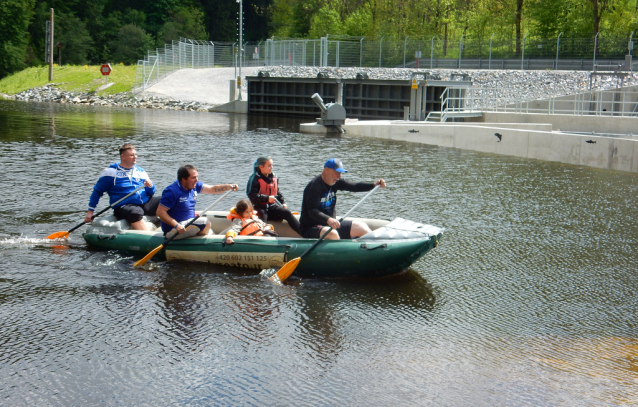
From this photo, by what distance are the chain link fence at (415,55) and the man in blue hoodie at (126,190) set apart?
29.1 m

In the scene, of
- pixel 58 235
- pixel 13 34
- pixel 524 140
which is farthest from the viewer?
pixel 13 34

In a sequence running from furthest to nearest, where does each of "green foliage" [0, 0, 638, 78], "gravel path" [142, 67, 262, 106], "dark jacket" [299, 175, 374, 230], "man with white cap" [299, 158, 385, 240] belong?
"green foliage" [0, 0, 638, 78], "gravel path" [142, 67, 262, 106], "dark jacket" [299, 175, 374, 230], "man with white cap" [299, 158, 385, 240]

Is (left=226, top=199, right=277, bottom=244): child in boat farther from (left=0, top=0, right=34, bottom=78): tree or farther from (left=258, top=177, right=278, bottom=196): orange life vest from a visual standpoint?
Result: (left=0, top=0, right=34, bottom=78): tree

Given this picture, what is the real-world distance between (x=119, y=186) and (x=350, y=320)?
429 cm

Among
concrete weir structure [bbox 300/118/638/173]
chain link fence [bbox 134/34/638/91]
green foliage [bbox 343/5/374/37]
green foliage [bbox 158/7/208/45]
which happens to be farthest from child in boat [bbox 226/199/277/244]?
green foliage [bbox 158/7/208/45]

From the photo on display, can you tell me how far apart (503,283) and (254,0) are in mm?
80397

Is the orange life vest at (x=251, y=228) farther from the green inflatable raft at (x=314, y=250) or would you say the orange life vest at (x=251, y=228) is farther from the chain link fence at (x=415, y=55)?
the chain link fence at (x=415, y=55)

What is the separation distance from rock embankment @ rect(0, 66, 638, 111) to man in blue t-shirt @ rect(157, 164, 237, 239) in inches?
974

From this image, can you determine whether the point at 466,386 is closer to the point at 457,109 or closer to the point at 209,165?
the point at 209,165

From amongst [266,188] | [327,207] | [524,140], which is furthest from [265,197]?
[524,140]

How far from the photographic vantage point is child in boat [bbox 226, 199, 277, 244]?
9.15 metres

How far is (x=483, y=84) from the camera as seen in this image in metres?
39.1

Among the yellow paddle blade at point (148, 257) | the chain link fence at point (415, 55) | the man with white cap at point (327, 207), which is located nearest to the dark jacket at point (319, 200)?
the man with white cap at point (327, 207)

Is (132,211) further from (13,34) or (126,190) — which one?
(13,34)
